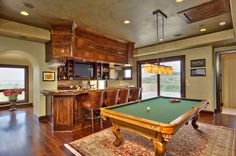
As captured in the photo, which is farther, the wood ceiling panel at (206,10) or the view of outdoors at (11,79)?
the view of outdoors at (11,79)

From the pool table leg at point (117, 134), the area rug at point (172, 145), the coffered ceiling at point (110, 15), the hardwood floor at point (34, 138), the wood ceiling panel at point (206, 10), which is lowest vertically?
the hardwood floor at point (34, 138)

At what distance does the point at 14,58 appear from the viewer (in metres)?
7.39

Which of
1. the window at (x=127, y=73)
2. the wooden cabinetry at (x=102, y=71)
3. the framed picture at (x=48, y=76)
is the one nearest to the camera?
the framed picture at (x=48, y=76)

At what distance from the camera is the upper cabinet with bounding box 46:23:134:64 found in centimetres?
409

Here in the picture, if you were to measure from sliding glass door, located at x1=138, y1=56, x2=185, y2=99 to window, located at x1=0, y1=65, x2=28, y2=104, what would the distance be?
6611mm

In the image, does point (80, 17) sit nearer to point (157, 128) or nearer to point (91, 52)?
point (91, 52)

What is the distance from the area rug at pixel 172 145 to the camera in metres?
2.60

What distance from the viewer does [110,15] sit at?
359 centimetres

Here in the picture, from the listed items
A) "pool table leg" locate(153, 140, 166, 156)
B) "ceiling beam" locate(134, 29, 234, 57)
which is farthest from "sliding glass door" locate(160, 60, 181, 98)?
"pool table leg" locate(153, 140, 166, 156)

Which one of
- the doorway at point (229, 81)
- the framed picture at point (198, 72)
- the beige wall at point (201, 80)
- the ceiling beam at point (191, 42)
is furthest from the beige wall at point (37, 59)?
the doorway at point (229, 81)

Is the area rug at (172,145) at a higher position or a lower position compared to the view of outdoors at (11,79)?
lower

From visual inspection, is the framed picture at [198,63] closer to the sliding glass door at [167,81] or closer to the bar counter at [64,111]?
the sliding glass door at [167,81]

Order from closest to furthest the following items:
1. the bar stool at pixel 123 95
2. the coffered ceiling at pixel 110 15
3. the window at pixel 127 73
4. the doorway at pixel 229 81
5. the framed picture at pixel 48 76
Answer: the coffered ceiling at pixel 110 15 < the bar stool at pixel 123 95 < the framed picture at pixel 48 76 < the doorway at pixel 229 81 < the window at pixel 127 73

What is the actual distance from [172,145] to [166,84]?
4.44 meters
